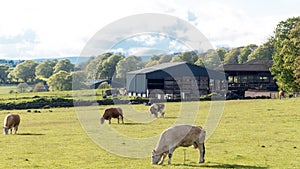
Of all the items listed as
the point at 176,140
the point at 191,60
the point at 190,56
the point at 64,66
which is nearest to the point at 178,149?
the point at 176,140

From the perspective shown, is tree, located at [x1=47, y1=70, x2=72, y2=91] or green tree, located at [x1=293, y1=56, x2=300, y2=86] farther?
tree, located at [x1=47, y1=70, x2=72, y2=91]

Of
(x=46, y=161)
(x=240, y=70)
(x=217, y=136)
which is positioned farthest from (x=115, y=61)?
(x=46, y=161)

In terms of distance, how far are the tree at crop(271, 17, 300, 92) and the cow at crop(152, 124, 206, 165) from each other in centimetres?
4965

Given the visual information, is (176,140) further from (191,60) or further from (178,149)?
(191,60)

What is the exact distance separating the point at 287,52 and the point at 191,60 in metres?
80.6

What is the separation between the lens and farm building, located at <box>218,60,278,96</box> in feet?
295

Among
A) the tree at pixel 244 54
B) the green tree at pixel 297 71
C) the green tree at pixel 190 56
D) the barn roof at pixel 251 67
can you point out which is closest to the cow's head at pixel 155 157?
the green tree at pixel 297 71

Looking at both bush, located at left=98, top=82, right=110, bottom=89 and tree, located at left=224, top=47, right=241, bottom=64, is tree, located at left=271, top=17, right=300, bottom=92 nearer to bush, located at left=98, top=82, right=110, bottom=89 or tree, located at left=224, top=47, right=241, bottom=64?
Result: bush, located at left=98, top=82, right=110, bottom=89

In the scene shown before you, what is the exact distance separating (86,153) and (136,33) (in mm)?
14495

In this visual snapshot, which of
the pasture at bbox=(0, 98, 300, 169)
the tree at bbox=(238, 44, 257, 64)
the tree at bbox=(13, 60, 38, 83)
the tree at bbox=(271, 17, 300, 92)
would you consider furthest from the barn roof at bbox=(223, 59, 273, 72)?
the tree at bbox=(13, 60, 38, 83)

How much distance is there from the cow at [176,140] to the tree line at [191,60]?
160 feet

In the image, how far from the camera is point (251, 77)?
93000mm

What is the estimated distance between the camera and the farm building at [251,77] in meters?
89.9

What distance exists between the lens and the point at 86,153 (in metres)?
22.8
